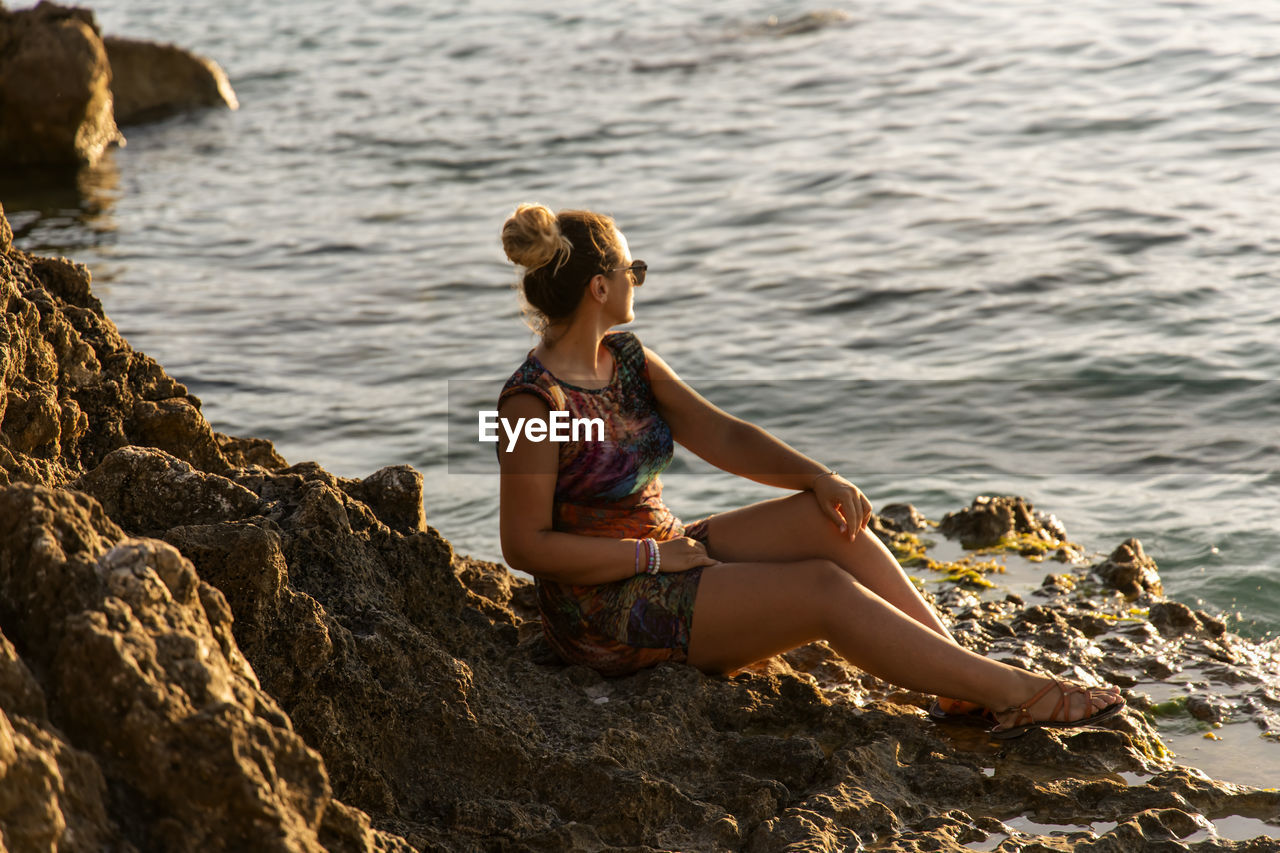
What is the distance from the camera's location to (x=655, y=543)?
399 cm

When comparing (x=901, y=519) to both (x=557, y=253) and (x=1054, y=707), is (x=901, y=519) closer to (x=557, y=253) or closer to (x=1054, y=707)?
(x=1054, y=707)

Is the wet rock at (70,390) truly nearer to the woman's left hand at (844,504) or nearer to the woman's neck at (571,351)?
the woman's neck at (571,351)

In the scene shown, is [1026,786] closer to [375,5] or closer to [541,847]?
[541,847]

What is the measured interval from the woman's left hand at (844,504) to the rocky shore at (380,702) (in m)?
0.52

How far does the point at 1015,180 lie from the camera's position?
12.4 metres

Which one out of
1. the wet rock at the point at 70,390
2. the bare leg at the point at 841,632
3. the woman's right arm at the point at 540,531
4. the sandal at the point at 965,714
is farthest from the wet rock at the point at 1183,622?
the wet rock at the point at 70,390

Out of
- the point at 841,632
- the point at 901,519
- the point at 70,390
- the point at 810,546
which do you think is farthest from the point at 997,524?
the point at 70,390

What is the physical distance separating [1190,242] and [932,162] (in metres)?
3.78

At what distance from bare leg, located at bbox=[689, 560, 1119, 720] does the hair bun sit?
108cm

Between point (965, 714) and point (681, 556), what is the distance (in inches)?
38.7

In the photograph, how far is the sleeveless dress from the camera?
13.0 ft

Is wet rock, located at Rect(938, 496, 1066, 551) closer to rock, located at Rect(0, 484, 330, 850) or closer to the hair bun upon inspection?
the hair bun

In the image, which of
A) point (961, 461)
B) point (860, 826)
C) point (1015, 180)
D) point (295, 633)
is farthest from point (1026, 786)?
point (1015, 180)

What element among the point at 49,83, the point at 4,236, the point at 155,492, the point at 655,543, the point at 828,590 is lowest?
the point at 828,590
